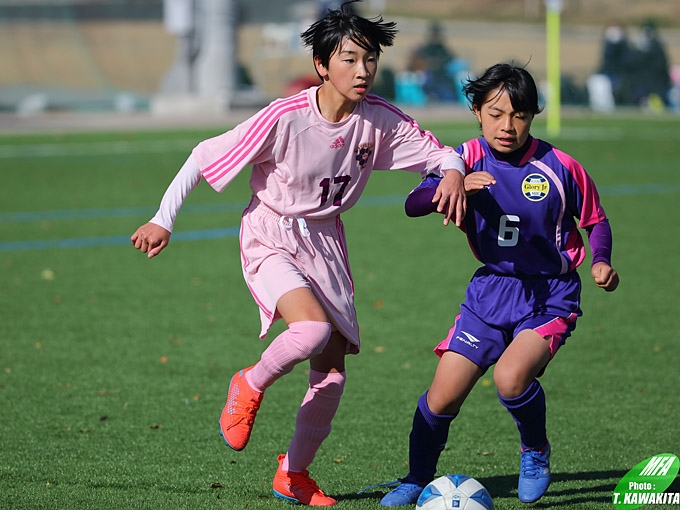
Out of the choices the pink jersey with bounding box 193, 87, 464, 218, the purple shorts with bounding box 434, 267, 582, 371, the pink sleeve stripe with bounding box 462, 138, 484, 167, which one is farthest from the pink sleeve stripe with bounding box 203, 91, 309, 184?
the purple shorts with bounding box 434, 267, 582, 371

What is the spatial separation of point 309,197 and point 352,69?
1.78 feet

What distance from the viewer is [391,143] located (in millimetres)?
4453

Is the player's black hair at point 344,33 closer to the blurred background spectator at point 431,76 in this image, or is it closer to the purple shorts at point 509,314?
the purple shorts at point 509,314

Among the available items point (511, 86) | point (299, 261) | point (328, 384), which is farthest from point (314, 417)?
point (511, 86)

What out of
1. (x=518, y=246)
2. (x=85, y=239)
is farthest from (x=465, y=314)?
(x=85, y=239)

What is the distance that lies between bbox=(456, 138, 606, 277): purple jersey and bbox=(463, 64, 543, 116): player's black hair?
8.6 inches

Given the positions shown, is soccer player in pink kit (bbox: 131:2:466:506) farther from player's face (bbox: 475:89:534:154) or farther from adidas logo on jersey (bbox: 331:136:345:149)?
player's face (bbox: 475:89:534:154)

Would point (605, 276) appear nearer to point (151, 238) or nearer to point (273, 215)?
point (273, 215)

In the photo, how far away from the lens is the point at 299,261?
4.34 meters

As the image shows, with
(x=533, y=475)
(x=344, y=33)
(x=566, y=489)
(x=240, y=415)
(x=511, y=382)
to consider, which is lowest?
(x=566, y=489)

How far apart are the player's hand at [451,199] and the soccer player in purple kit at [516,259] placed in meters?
0.11

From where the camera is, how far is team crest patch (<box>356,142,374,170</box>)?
4336 millimetres

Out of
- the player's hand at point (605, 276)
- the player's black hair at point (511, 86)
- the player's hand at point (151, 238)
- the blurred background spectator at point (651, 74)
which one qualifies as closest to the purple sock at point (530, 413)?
the player's hand at point (605, 276)

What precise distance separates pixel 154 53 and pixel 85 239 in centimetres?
2996
